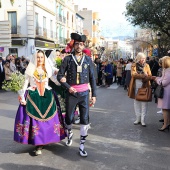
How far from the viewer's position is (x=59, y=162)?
4.68 meters

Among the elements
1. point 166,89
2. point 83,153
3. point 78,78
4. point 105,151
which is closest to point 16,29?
point 166,89

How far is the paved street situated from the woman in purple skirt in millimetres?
321

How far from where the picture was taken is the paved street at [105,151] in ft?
15.0

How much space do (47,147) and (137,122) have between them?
2826mm

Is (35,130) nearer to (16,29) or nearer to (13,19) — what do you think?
(16,29)

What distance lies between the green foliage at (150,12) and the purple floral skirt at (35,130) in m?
19.7

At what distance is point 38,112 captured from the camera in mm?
4988

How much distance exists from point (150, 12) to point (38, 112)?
806 inches

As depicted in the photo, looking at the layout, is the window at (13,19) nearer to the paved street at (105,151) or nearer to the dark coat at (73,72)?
the paved street at (105,151)

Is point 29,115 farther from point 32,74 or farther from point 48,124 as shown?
point 32,74

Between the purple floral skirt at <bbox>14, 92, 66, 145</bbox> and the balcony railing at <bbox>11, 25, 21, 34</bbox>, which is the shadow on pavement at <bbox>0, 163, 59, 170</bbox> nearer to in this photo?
the purple floral skirt at <bbox>14, 92, 66, 145</bbox>

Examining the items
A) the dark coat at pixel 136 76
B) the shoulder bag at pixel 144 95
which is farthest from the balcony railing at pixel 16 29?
the shoulder bag at pixel 144 95

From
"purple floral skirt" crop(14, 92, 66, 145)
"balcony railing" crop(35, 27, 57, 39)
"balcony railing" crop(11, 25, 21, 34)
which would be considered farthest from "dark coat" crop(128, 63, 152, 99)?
"balcony railing" crop(35, 27, 57, 39)

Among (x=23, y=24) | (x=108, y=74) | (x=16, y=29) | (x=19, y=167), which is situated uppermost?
(x=23, y=24)
